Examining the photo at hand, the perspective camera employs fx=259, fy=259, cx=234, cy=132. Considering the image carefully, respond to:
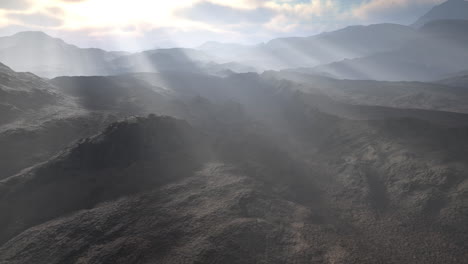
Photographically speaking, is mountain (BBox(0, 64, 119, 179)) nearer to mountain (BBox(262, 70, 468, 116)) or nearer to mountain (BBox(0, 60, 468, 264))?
mountain (BBox(0, 60, 468, 264))

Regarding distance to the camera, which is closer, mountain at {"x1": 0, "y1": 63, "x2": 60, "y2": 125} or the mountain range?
the mountain range

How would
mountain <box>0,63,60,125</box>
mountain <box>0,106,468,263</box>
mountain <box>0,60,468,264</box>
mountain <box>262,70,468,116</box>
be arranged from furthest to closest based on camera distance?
mountain <box>262,70,468,116</box>
mountain <box>0,63,60,125</box>
mountain <box>0,60,468,264</box>
mountain <box>0,106,468,263</box>

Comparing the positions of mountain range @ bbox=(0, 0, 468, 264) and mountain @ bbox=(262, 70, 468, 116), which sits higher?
mountain @ bbox=(262, 70, 468, 116)

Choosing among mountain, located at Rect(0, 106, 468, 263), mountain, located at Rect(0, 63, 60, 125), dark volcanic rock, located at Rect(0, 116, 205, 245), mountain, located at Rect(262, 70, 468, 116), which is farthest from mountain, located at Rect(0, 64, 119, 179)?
mountain, located at Rect(262, 70, 468, 116)

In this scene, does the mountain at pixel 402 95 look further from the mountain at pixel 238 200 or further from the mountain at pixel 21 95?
the mountain at pixel 21 95

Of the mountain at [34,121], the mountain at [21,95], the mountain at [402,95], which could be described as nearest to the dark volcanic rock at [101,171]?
the mountain at [34,121]

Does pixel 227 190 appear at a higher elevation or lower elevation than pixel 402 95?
lower

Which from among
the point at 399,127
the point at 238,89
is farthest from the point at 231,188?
the point at 238,89

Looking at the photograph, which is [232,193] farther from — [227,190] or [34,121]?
[34,121]

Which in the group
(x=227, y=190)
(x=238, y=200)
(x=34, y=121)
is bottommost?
(x=238, y=200)

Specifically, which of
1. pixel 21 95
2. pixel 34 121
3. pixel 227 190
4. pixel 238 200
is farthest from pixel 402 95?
pixel 21 95

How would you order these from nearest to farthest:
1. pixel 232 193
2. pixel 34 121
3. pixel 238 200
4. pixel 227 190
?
pixel 238 200
pixel 232 193
pixel 227 190
pixel 34 121

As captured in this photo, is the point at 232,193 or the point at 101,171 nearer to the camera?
the point at 232,193
